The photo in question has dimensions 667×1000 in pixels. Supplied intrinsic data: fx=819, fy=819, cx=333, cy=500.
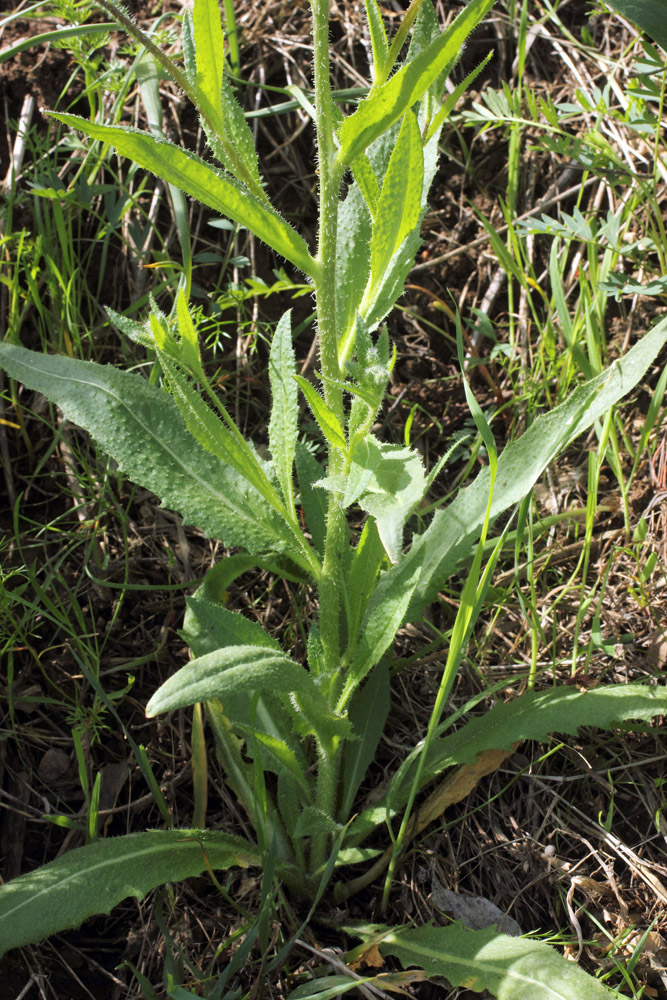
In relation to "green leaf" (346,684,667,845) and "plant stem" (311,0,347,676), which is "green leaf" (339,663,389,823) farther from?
"plant stem" (311,0,347,676)

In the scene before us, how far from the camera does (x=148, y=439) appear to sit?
1.77m

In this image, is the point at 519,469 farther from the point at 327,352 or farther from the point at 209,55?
the point at 209,55

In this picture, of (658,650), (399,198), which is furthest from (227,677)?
(658,650)

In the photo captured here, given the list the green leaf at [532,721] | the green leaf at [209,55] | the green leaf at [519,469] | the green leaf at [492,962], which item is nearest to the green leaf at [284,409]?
the green leaf at [519,469]

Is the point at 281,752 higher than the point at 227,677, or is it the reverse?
the point at 227,677

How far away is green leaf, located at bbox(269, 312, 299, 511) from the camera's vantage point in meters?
1.67

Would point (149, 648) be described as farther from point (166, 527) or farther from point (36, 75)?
point (36, 75)

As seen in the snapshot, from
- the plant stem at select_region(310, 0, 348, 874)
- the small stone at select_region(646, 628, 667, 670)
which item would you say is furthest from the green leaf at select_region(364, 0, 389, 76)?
the small stone at select_region(646, 628, 667, 670)

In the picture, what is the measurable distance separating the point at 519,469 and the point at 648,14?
0.93 metres

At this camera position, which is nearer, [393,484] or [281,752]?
[393,484]

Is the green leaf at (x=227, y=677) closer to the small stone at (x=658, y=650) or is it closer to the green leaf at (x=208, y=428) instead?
the green leaf at (x=208, y=428)

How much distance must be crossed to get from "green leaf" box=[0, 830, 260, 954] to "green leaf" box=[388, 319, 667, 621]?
2.09ft

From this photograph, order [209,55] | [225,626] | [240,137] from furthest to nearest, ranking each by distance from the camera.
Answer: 1. [225,626]
2. [240,137]
3. [209,55]

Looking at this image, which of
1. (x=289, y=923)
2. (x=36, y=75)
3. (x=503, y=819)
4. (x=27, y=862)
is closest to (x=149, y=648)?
(x=27, y=862)
